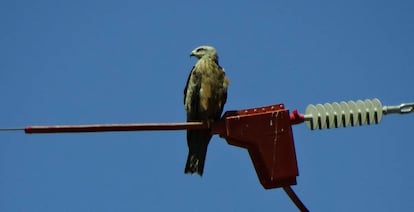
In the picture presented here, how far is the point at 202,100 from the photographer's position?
8.70 meters

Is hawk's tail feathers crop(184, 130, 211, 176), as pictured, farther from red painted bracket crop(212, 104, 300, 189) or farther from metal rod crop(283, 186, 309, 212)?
metal rod crop(283, 186, 309, 212)

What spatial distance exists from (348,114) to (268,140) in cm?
64

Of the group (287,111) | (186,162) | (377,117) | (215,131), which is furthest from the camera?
(186,162)

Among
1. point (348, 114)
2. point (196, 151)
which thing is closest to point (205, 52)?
point (196, 151)

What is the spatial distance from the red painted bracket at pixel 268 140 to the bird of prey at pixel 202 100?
2.34 meters

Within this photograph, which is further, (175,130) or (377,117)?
(175,130)

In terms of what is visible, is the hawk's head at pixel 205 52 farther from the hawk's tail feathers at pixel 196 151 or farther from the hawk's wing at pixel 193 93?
the hawk's tail feathers at pixel 196 151

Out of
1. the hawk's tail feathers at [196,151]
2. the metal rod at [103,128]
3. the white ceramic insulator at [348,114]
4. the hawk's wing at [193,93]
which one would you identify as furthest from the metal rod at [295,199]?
the hawk's wing at [193,93]

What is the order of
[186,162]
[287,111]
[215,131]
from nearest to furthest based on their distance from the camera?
[287,111]
[215,131]
[186,162]

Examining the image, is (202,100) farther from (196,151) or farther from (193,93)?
(196,151)

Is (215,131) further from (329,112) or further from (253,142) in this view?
(329,112)

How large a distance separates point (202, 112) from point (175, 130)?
293 cm

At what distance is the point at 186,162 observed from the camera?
823cm

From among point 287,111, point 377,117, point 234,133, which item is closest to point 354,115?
point 377,117
